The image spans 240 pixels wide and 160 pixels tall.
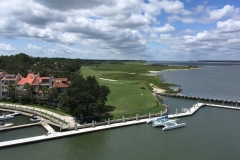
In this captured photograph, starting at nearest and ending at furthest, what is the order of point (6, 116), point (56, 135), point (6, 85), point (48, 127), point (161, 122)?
point (56, 135) → point (48, 127) → point (161, 122) → point (6, 116) → point (6, 85)

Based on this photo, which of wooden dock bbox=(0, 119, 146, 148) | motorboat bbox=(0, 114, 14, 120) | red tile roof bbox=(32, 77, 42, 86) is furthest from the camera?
red tile roof bbox=(32, 77, 42, 86)

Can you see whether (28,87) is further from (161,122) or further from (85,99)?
(161,122)

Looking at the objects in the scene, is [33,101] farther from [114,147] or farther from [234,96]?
[234,96]

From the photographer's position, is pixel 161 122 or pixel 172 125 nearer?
pixel 172 125

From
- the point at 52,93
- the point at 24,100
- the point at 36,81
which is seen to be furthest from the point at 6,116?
the point at 36,81

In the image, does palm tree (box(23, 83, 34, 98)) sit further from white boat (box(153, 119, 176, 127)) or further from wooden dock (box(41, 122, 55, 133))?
white boat (box(153, 119, 176, 127))

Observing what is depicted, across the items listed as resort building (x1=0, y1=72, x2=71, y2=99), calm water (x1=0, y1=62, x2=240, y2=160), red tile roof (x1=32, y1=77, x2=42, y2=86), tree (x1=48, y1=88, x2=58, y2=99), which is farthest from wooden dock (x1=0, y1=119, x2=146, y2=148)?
red tile roof (x1=32, y1=77, x2=42, y2=86)

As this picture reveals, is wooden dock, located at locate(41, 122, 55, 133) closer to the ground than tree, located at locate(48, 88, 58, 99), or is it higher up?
closer to the ground

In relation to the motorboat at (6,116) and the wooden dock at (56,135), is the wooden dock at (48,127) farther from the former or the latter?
the motorboat at (6,116)

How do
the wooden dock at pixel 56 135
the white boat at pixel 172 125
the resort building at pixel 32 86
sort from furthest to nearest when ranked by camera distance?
1. the resort building at pixel 32 86
2. the white boat at pixel 172 125
3. the wooden dock at pixel 56 135

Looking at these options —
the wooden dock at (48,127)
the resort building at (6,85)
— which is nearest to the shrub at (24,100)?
the resort building at (6,85)

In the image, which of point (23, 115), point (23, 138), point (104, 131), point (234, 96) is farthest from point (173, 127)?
point (234, 96)
